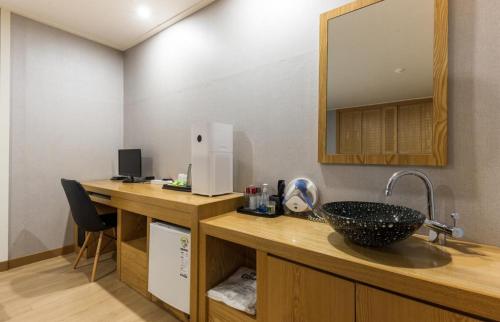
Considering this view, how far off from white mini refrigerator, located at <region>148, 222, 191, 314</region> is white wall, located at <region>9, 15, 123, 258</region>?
172 cm

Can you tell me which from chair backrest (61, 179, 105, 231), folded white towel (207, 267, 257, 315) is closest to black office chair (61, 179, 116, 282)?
chair backrest (61, 179, 105, 231)

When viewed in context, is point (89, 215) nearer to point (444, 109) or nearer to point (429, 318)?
point (429, 318)

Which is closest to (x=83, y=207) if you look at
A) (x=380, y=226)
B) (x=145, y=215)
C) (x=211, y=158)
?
(x=145, y=215)

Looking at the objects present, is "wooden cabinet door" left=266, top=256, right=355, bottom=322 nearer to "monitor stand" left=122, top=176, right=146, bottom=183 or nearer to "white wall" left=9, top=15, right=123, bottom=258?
"monitor stand" left=122, top=176, right=146, bottom=183

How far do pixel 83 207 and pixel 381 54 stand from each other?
2.58 metres

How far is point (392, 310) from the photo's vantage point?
857 millimetres

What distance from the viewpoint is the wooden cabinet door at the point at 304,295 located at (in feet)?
3.16

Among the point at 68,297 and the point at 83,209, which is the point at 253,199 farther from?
the point at 68,297

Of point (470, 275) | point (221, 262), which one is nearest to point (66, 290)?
point (221, 262)

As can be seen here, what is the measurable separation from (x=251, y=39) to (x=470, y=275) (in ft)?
6.45

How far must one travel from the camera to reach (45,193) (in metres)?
2.64

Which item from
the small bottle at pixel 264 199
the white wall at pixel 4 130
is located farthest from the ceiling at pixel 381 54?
the white wall at pixel 4 130

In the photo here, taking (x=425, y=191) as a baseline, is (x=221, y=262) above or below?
below

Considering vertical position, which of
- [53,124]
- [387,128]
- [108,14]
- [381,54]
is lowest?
[387,128]
